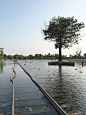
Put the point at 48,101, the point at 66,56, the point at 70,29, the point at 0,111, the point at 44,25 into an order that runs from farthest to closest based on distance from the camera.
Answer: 1. the point at 66,56
2. the point at 44,25
3. the point at 70,29
4. the point at 48,101
5. the point at 0,111

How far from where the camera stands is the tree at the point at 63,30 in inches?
1966

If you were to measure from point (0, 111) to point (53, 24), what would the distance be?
47.3m

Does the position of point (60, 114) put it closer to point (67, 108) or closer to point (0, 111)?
point (67, 108)

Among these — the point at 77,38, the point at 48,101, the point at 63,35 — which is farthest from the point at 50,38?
the point at 48,101

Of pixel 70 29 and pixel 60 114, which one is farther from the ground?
pixel 70 29

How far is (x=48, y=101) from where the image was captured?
7820 millimetres

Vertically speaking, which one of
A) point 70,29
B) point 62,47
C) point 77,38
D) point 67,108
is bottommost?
point 67,108

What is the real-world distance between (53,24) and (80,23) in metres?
10.2

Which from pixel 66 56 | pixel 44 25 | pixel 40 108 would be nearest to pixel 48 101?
pixel 40 108

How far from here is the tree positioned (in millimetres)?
49938

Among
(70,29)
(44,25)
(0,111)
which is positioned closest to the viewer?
(0,111)

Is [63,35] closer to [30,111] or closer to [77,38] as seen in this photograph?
[77,38]

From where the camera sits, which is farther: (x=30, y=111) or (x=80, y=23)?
(x=80, y=23)

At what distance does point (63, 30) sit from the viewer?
48.8 m
